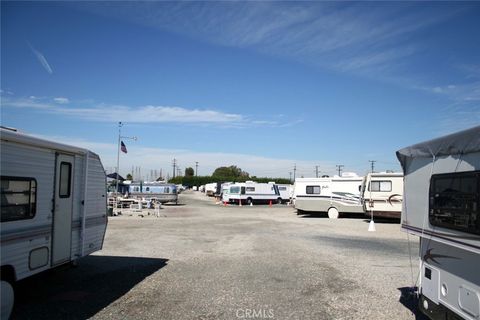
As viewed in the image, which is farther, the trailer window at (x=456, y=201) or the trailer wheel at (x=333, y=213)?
the trailer wheel at (x=333, y=213)

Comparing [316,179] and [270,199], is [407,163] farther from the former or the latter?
[270,199]

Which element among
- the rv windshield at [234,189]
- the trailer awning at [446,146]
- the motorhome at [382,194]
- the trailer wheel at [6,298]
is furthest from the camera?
the rv windshield at [234,189]

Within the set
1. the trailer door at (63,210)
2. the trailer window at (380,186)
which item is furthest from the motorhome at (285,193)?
the trailer door at (63,210)

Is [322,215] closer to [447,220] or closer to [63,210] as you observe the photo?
[63,210]

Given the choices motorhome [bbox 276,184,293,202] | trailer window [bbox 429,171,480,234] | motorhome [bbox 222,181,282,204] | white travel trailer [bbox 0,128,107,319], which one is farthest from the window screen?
motorhome [bbox 276,184,293,202]

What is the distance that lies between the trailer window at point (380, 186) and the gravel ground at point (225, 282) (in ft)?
29.8

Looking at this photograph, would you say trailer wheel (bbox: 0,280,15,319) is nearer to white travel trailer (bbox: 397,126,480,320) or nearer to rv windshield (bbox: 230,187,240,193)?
white travel trailer (bbox: 397,126,480,320)

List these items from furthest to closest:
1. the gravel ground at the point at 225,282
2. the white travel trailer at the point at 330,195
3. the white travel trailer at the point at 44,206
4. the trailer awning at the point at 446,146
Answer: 1. the white travel trailer at the point at 330,195
2. the gravel ground at the point at 225,282
3. the white travel trailer at the point at 44,206
4. the trailer awning at the point at 446,146

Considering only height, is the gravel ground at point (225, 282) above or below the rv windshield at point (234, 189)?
below

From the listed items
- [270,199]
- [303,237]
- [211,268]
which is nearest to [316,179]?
[303,237]

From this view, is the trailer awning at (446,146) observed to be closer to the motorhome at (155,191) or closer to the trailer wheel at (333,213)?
the trailer wheel at (333,213)

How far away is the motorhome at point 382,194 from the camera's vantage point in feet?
76.1

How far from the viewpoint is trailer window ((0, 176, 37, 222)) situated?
6.03 m

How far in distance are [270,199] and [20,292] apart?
121 ft
